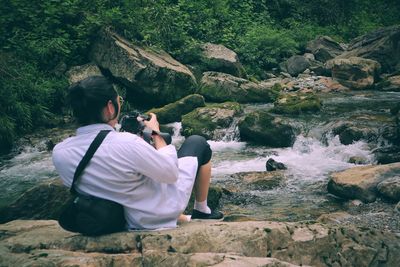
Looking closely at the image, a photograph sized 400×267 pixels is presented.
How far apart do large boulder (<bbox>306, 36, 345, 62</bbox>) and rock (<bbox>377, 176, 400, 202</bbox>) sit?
13589 millimetres

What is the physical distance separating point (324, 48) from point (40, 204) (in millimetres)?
16975

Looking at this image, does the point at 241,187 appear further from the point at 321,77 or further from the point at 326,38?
the point at 326,38

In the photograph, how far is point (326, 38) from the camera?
2031 centimetres

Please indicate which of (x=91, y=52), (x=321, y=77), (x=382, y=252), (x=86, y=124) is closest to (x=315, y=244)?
(x=382, y=252)

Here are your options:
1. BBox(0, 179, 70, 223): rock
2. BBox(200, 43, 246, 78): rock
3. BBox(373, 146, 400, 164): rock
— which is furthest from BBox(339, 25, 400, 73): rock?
BBox(0, 179, 70, 223): rock

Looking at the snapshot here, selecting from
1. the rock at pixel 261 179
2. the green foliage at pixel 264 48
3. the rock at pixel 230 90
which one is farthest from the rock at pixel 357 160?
the green foliage at pixel 264 48

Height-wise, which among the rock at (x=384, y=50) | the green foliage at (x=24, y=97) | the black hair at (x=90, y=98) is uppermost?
the black hair at (x=90, y=98)

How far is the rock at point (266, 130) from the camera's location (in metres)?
10.1

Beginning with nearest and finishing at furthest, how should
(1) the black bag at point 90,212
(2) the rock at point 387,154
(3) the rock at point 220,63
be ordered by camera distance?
(1) the black bag at point 90,212 < (2) the rock at point 387,154 < (3) the rock at point 220,63

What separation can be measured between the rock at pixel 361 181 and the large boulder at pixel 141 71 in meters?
6.85

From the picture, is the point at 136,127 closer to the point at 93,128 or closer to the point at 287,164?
the point at 93,128

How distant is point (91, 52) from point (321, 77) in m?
8.25

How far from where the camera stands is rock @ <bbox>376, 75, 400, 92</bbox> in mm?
14375

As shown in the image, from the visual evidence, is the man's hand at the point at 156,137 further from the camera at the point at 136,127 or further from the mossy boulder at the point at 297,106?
the mossy boulder at the point at 297,106
